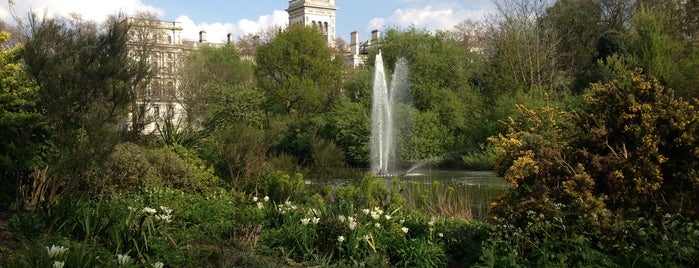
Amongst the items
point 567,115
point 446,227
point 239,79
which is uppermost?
point 239,79

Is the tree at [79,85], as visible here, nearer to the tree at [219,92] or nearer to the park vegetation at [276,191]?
the park vegetation at [276,191]

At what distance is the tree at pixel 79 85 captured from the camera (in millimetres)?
7703

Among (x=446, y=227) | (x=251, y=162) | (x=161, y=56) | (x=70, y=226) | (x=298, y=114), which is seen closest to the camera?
(x=70, y=226)

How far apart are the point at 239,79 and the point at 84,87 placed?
126 ft

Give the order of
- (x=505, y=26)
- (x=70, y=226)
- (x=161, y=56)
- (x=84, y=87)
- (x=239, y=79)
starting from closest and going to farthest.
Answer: (x=70, y=226)
(x=84, y=87)
(x=505, y=26)
(x=161, y=56)
(x=239, y=79)

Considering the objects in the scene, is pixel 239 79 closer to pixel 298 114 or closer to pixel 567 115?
pixel 298 114

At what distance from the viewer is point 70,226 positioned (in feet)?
21.7

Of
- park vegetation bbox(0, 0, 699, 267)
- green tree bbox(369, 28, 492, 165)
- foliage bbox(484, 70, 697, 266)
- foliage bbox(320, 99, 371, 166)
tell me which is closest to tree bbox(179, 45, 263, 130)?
foliage bbox(320, 99, 371, 166)

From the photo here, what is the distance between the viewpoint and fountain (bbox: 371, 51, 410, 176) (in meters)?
28.0

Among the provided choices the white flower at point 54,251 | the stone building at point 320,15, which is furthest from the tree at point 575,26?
the stone building at point 320,15

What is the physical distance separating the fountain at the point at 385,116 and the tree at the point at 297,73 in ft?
15.8

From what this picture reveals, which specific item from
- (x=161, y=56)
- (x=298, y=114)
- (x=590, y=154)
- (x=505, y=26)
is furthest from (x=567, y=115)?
(x=161, y=56)

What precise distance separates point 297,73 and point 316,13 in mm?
55406

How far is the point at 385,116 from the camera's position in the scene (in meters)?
29.3
